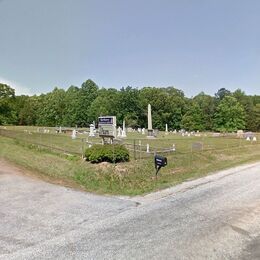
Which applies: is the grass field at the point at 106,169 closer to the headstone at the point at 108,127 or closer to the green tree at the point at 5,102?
the headstone at the point at 108,127

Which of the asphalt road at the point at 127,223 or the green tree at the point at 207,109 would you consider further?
the green tree at the point at 207,109

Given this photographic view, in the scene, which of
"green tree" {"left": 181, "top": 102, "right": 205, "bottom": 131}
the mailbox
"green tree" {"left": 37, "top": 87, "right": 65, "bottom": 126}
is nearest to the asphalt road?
the mailbox

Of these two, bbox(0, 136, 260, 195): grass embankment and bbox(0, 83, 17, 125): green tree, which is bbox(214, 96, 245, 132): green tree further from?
bbox(0, 136, 260, 195): grass embankment

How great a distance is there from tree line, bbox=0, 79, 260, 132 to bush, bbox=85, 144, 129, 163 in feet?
219

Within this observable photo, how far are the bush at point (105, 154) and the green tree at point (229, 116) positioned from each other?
2826 inches

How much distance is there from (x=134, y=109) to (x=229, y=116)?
24.6m

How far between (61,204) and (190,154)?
14.6 metres

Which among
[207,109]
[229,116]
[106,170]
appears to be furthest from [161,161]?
[207,109]

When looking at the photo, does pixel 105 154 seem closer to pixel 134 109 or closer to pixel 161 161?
pixel 161 161

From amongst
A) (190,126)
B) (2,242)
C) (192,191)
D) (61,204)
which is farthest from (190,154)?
(190,126)

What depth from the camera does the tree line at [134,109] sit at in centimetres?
8844

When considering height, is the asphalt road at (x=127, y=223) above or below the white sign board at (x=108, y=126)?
below

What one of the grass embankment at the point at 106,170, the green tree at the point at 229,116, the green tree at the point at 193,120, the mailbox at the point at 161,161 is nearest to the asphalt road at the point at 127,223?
the grass embankment at the point at 106,170

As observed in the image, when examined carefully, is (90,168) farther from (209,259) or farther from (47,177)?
(209,259)
